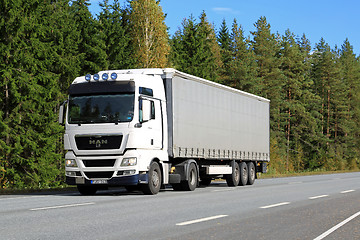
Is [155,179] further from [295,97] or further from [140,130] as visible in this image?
[295,97]

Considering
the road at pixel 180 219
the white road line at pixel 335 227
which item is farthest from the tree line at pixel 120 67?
the white road line at pixel 335 227

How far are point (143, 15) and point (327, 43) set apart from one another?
50.8 meters

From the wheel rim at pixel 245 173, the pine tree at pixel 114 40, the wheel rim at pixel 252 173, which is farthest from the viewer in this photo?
the pine tree at pixel 114 40

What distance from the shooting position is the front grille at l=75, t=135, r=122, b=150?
17.4m

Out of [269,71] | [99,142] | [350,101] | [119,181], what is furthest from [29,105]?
[350,101]

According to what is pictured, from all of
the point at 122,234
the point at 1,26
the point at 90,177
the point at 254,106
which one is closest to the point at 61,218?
the point at 122,234

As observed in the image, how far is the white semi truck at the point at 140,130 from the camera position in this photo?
17.4 meters

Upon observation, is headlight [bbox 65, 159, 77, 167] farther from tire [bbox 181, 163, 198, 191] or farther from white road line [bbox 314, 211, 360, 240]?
white road line [bbox 314, 211, 360, 240]

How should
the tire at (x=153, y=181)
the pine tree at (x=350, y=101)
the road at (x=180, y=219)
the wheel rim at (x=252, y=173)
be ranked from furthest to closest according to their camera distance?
1. the pine tree at (x=350, y=101)
2. the wheel rim at (x=252, y=173)
3. the tire at (x=153, y=181)
4. the road at (x=180, y=219)

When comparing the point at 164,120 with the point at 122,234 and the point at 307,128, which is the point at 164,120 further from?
the point at 307,128

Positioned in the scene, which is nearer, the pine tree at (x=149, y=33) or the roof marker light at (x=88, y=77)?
the roof marker light at (x=88, y=77)

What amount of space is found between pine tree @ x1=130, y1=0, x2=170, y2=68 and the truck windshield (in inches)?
1286

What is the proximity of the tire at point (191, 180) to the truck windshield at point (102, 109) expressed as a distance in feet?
12.2

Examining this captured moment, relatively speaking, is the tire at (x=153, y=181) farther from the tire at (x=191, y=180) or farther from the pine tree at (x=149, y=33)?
the pine tree at (x=149, y=33)
